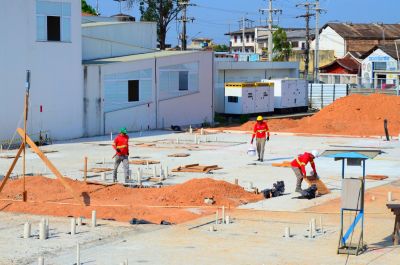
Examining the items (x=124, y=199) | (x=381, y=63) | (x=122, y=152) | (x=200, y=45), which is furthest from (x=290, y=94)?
(x=200, y=45)

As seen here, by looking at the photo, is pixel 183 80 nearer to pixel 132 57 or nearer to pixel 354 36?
pixel 132 57

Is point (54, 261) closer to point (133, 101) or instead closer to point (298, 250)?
point (298, 250)

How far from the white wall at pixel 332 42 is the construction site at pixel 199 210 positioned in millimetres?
69589

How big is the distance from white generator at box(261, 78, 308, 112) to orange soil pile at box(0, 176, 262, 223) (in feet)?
118

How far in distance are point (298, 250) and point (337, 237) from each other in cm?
150

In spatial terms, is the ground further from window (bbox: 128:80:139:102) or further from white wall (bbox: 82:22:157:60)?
white wall (bbox: 82:22:157:60)

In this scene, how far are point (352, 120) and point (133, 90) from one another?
12125 millimetres

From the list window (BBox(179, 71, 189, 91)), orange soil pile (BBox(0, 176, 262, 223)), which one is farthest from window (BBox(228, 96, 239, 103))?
orange soil pile (BBox(0, 176, 262, 223))

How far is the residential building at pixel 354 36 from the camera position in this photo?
338 ft

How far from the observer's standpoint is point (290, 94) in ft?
199

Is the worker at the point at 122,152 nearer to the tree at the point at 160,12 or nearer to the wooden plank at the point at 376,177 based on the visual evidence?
the wooden plank at the point at 376,177

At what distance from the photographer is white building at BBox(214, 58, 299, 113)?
5638 centimetres

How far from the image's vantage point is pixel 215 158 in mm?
33312

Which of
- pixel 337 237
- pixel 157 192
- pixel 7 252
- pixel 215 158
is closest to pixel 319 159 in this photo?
pixel 215 158
